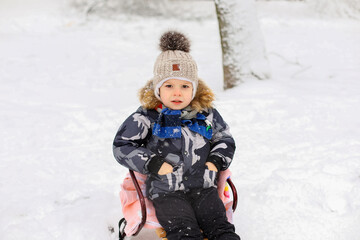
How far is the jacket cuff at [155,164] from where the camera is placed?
2547 millimetres

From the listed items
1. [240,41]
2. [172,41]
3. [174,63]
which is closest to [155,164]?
[174,63]

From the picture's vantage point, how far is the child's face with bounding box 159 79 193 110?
2.68 meters

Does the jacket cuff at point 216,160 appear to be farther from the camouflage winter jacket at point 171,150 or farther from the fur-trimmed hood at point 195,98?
the fur-trimmed hood at point 195,98

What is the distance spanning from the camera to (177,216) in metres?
2.45

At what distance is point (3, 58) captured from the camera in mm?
8141

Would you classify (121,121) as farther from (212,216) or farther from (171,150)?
(212,216)

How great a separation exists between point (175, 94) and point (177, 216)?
801mm

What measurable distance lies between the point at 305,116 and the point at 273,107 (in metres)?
0.43

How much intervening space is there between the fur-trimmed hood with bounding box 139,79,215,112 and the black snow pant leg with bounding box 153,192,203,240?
612 millimetres

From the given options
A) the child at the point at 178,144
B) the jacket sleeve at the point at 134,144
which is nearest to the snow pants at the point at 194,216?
the child at the point at 178,144

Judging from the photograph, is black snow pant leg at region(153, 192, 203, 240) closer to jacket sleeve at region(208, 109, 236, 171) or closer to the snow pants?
the snow pants

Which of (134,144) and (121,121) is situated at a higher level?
(134,144)

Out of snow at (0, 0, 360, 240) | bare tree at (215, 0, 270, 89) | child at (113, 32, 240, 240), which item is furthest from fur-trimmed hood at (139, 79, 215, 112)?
bare tree at (215, 0, 270, 89)

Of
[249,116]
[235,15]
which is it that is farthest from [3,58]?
[249,116]
